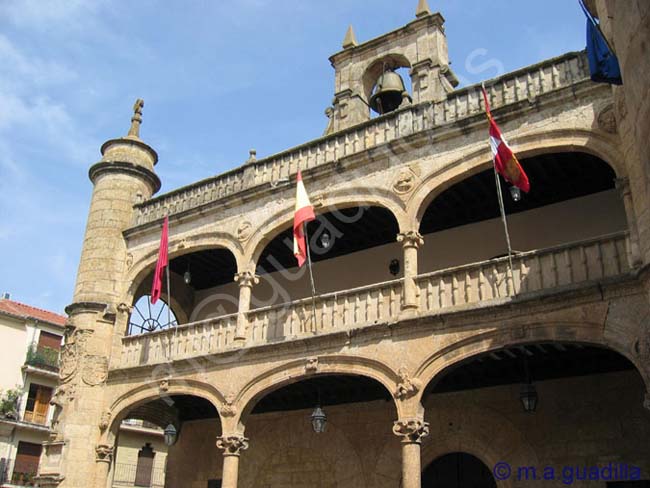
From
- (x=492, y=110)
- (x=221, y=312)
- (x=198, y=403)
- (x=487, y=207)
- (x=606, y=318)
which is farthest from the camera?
(x=221, y=312)

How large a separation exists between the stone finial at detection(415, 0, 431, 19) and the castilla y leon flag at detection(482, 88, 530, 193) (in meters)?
3.80

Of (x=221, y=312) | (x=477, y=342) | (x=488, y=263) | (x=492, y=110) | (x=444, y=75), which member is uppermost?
(x=444, y=75)

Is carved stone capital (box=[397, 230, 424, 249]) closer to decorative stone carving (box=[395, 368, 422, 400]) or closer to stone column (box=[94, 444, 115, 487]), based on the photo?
decorative stone carving (box=[395, 368, 422, 400])

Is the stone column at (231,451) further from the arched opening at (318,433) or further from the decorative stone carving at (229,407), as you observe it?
the arched opening at (318,433)

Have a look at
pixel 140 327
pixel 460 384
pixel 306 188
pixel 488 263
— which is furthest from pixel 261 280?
pixel 488 263

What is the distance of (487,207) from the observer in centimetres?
1087

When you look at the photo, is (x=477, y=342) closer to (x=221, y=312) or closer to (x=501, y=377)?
(x=501, y=377)

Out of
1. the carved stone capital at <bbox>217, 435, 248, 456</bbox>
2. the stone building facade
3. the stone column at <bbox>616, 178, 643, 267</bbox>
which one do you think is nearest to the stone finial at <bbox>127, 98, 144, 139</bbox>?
the stone building facade

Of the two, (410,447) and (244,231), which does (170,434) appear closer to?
(244,231)

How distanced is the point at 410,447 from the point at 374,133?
4.77 meters

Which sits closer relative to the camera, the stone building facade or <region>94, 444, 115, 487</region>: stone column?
the stone building facade

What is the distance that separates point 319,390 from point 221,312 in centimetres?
374

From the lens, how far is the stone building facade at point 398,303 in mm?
8352

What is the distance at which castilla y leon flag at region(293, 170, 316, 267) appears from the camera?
31.9 ft
